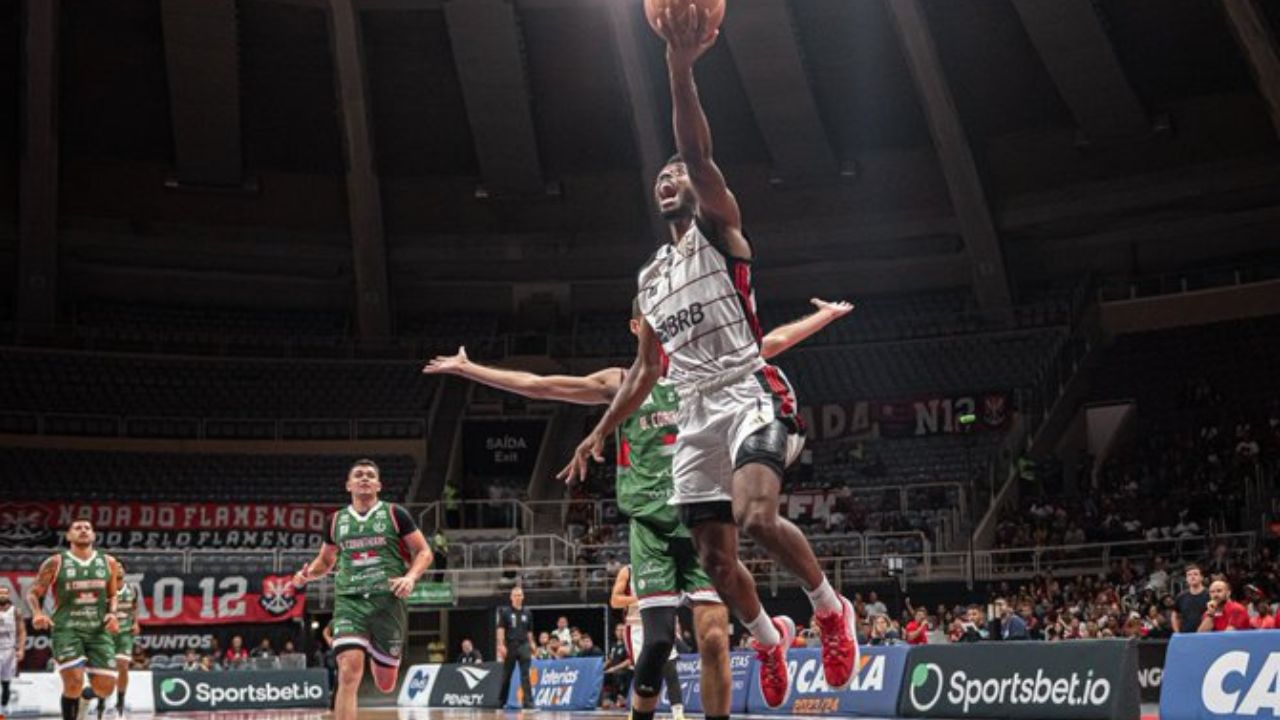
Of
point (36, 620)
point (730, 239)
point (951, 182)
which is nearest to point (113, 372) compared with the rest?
point (951, 182)

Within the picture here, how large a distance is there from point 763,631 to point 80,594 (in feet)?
34.2

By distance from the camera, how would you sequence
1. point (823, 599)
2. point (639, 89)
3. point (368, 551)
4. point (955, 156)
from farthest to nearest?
1. point (955, 156)
2. point (639, 89)
3. point (368, 551)
4. point (823, 599)

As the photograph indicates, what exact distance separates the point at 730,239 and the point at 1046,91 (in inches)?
1469

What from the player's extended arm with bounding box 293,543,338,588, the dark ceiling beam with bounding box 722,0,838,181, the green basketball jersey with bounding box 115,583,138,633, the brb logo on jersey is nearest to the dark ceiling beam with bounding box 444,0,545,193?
the dark ceiling beam with bounding box 722,0,838,181

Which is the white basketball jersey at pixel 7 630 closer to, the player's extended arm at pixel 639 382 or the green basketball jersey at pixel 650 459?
the green basketball jersey at pixel 650 459

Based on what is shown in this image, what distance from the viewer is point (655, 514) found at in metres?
9.33

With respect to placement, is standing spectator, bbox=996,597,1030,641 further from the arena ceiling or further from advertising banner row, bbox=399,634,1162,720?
the arena ceiling

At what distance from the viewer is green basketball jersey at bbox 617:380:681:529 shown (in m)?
9.38

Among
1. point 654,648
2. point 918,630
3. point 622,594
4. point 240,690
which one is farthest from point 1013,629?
point 654,648

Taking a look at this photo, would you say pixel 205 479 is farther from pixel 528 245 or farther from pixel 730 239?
pixel 730 239

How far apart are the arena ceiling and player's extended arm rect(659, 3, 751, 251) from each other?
31632mm

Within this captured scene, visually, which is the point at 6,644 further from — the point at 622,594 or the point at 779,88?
the point at 779,88

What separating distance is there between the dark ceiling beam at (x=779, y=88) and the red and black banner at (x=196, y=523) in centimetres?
1579

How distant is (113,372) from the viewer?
145 feet
